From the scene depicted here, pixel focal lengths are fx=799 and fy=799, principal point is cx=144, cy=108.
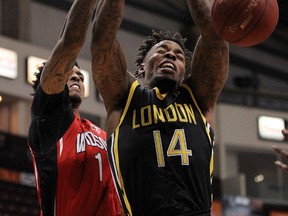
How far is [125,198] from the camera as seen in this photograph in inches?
176

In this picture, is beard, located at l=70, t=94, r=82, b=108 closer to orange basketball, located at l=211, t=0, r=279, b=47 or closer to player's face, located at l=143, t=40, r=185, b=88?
player's face, located at l=143, t=40, r=185, b=88

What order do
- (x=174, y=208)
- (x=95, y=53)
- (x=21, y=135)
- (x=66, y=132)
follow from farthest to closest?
(x=21, y=135)
(x=66, y=132)
(x=95, y=53)
(x=174, y=208)

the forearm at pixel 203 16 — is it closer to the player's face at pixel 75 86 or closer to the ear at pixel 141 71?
the ear at pixel 141 71

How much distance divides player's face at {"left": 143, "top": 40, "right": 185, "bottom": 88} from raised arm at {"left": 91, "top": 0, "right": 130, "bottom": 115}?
25cm

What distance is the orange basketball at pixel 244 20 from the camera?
14.6ft

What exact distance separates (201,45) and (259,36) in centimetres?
44

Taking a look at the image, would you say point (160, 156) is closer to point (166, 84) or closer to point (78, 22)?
point (166, 84)

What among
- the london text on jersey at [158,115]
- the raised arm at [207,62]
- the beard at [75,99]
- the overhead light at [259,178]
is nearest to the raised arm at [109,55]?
the london text on jersey at [158,115]

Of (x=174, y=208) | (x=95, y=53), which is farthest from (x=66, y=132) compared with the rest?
(x=174, y=208)

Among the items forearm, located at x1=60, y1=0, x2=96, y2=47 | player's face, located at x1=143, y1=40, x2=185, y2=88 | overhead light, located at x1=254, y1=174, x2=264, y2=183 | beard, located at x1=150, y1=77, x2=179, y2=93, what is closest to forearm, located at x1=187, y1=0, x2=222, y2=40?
player's face, located at x1=143, y1=40, x2=185, y2=88

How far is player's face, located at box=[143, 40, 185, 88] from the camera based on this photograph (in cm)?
479

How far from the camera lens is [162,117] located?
456cm

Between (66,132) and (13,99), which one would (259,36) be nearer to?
(66,132)

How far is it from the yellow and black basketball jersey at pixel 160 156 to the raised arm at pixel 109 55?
93 mm
